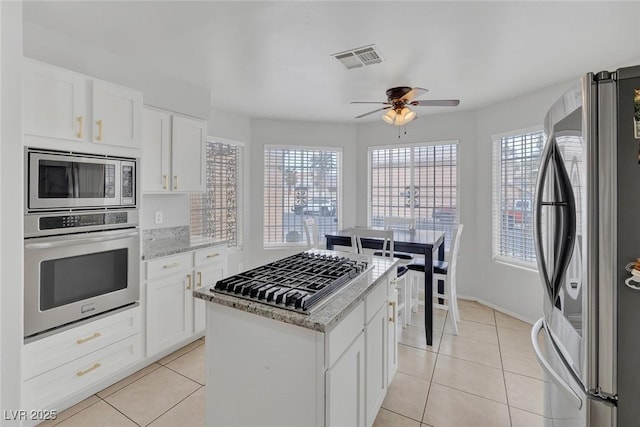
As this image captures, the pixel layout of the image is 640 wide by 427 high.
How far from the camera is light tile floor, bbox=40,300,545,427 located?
1998 millimetres

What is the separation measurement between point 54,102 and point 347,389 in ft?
8.00

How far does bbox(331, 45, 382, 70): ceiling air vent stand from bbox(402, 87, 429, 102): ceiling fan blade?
1.37ft

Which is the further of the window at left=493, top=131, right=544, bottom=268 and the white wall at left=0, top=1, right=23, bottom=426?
the window at left=493, top=131, right=544, bottom=268

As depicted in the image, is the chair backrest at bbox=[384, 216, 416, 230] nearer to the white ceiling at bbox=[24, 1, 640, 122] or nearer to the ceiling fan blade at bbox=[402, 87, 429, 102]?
the white ceiling at bbox=[24, 1, 640, 122]

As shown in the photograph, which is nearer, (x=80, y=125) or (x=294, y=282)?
(x=294, y=282)

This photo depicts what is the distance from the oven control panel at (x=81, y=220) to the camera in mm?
1835

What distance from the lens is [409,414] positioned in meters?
2.05

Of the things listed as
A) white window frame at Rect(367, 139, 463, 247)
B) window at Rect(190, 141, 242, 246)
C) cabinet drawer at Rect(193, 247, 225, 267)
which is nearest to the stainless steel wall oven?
cabinet drawer at Rect(193, 247, 225, 267)

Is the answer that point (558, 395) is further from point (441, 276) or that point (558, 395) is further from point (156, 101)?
point (156, 101)

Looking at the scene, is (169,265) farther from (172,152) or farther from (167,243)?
(172,152)

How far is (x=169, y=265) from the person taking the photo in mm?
2652

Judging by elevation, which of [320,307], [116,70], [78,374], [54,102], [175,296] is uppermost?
[116,70]

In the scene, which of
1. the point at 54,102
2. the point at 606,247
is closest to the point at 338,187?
the point at 54,102

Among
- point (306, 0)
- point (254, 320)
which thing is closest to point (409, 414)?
point (254, 320)
